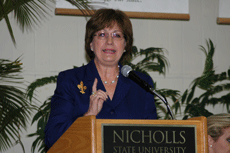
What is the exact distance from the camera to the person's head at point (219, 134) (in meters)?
2.43

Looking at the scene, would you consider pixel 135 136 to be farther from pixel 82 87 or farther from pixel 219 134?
pixel 219 134

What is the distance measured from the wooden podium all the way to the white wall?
2625 mm

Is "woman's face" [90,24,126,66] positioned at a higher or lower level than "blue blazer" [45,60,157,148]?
higher

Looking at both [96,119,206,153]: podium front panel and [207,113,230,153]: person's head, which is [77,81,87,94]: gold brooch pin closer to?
[96,119,206,153]: podium front panel

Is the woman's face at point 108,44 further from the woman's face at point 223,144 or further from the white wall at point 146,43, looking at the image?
the white wall at point 146,43

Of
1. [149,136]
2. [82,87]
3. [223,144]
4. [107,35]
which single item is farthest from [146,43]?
[149,136]

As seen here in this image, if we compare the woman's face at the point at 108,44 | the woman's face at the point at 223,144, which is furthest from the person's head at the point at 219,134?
the woman's face at the point at 108,44

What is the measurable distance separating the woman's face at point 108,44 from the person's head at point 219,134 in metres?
0.86

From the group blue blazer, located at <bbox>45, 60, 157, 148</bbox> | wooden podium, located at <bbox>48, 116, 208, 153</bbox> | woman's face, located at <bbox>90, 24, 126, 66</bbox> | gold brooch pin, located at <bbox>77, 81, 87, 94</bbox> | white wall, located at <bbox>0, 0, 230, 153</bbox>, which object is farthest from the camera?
white wall, located at <bbox>0, 0, 230, 153</bbox>

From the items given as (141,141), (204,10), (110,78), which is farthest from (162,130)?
(204,10)

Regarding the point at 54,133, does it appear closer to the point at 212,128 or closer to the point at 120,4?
the point at 212,128

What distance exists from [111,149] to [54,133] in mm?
523

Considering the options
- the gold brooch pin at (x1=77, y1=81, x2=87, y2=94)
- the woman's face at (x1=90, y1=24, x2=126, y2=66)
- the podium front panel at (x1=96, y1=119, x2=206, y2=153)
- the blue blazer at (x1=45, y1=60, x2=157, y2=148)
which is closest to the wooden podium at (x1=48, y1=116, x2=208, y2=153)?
the podium front panel at (x1=96, y1=119, x2=206, y2=153)

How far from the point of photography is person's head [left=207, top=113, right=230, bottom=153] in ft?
7.97
